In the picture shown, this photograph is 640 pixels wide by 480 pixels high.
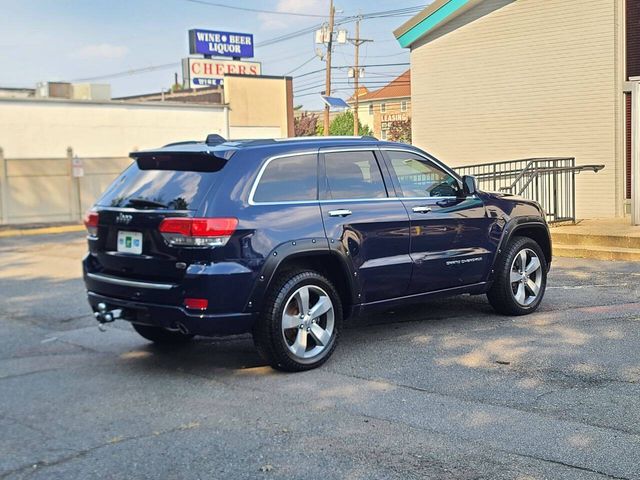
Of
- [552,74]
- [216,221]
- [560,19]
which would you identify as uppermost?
[560,19]

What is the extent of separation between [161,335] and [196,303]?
1.71 meters

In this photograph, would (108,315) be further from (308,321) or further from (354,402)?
(354,402)

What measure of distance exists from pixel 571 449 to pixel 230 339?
3.83 meters

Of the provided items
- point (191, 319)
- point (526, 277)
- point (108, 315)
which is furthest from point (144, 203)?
point (526, 277)

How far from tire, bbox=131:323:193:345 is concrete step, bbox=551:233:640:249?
7757 millimetres

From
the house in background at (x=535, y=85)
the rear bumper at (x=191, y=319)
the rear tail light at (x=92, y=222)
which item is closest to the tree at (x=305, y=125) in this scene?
the house in background at (x=535, y=85)

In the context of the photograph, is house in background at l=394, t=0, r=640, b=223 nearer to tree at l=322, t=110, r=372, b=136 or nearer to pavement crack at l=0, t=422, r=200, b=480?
pavement crack at l=0, t=422, r=200, b=480

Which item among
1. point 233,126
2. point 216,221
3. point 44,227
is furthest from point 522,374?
point 233,126

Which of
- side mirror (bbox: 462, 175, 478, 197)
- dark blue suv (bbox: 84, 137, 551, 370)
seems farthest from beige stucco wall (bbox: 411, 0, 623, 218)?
dark blue suv (bbox: 84, 137, 551, 370)

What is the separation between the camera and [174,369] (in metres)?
6.46

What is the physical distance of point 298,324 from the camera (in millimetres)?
6188

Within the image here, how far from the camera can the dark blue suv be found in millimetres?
5781

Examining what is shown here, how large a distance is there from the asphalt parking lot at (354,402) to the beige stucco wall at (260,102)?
1273 inches

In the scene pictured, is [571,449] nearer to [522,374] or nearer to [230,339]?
[522,374]
